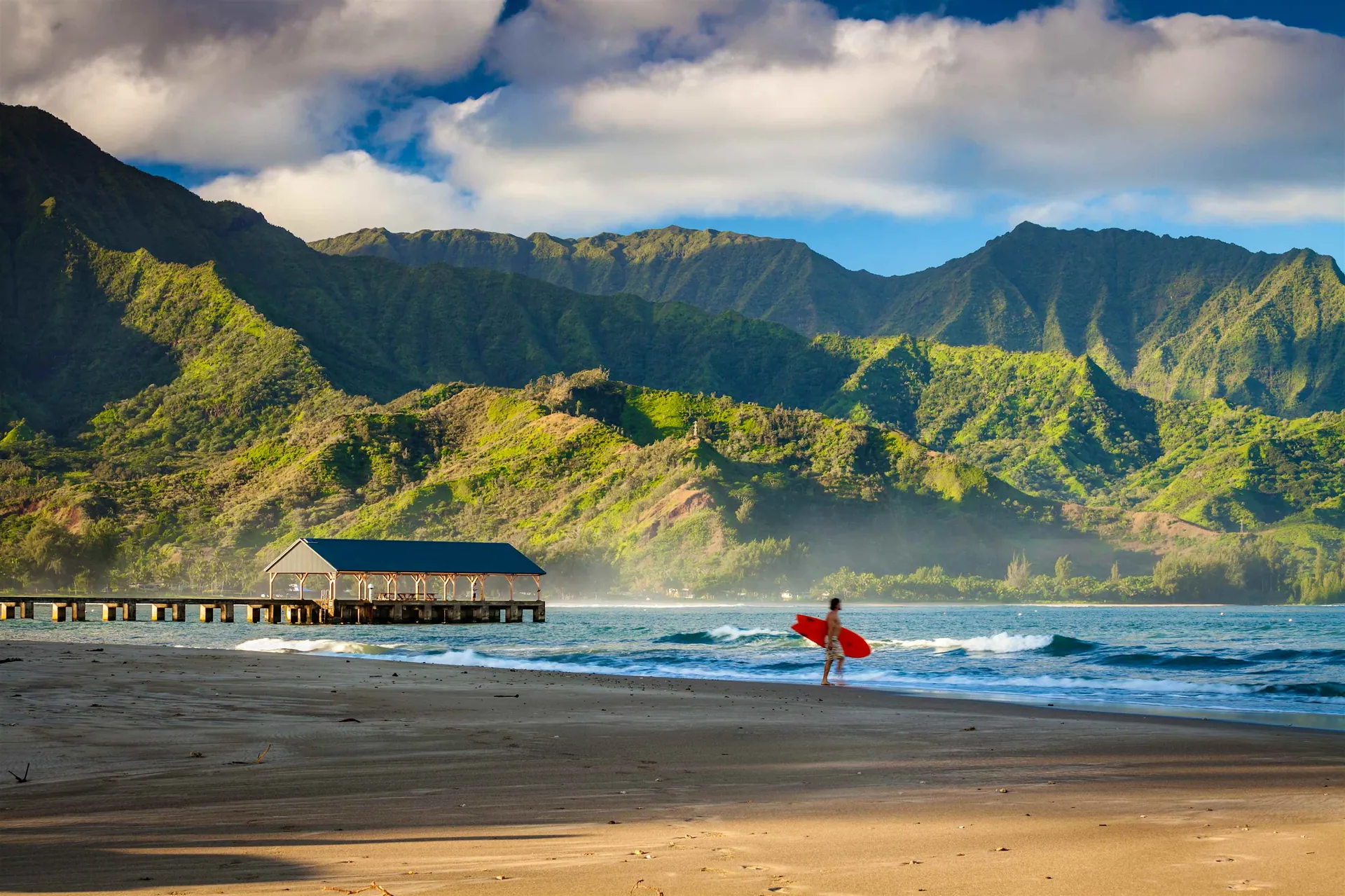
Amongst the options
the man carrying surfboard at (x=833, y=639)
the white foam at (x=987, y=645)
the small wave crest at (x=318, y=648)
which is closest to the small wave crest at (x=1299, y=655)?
the white foam at (x=987, y=645)

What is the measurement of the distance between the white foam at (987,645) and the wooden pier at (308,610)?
48657 millimetres

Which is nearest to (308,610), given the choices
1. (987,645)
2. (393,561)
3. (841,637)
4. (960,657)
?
(393,561)

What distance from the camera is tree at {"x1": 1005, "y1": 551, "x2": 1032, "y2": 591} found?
183 meters

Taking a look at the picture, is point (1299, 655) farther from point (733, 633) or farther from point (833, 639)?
point (733, 633)

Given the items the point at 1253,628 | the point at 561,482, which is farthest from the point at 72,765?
the point at 561,482

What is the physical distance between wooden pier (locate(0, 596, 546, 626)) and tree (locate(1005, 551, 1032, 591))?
109m

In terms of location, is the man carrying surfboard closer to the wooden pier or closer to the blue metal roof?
the blue metal roof

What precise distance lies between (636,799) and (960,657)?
2781 cm

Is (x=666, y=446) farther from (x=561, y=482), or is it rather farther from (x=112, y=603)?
(x=112, y=603)

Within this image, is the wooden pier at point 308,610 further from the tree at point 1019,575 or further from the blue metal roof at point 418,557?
the tree at point 1019,575

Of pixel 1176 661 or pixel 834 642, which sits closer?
pixel 834 642

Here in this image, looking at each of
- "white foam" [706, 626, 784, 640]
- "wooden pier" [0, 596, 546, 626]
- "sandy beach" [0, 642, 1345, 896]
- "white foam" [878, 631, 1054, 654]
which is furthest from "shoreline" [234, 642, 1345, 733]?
"wooden pier" [0, 596, 546, 626]

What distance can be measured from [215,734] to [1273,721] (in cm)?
1456

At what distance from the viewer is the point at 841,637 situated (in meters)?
29.5
